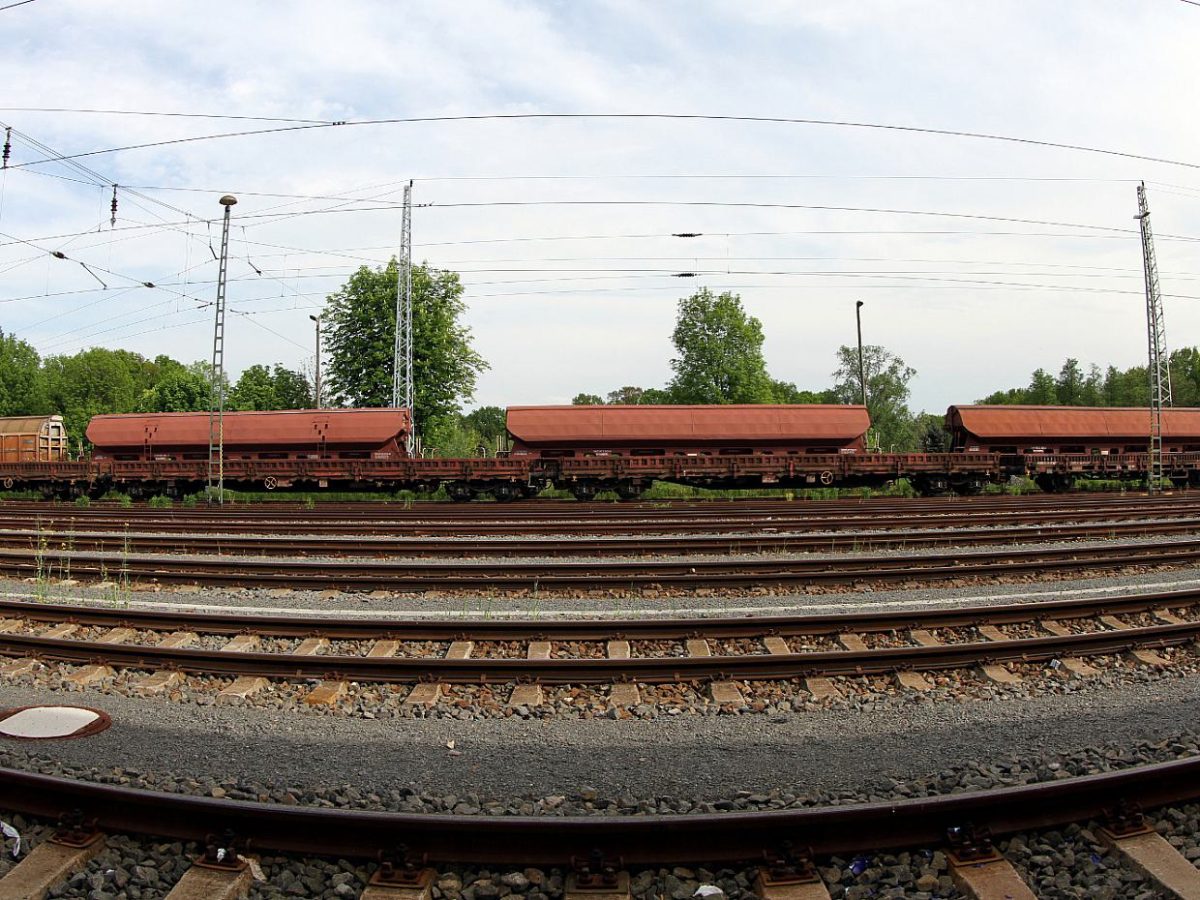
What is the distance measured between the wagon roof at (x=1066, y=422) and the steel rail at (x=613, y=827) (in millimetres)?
27849

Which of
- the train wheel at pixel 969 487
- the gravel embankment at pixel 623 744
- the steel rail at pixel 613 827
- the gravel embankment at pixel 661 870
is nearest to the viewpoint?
the gravel embankment at pixel 661 870

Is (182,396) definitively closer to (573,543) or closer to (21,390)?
(21,390)

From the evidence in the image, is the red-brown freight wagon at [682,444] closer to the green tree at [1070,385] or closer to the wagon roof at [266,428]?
the wagon roof at [266,428]

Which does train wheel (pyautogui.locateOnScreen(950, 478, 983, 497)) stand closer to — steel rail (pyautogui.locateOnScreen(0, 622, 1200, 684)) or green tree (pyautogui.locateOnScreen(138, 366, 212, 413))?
steel rail (pyautogui.locateOnScreen(0, 622, 1200, 684))

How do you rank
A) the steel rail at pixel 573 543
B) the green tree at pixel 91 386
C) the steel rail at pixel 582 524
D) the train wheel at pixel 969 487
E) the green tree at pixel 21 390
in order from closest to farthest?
the steel rail at pixel 573 543, the steel rail at pixel 582 524, the train wheel at pixel 969 487, the green tree at pixel 21 390, the green tree at pixel 91 386

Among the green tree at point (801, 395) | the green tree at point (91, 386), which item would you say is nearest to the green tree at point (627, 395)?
the green tree at point (801, 395)

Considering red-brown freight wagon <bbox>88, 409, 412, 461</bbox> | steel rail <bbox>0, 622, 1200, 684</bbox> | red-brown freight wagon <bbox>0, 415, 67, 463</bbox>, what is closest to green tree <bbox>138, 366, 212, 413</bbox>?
red-brown freight wagon <bbox>0, 415, 67, 463</bbox>

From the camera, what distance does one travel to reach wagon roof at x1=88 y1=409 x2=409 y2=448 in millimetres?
27297

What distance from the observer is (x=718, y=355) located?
5306 centimetres

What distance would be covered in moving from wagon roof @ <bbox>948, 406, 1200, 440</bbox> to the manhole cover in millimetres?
29063

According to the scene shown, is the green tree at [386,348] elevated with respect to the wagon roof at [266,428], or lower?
elevated

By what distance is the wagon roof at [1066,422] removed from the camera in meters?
28.9

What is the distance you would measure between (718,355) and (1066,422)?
85.5 ft

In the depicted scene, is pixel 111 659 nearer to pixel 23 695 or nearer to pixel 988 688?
pixel 23 695
